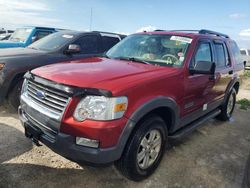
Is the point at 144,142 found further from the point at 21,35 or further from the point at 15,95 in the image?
the point at 21,35

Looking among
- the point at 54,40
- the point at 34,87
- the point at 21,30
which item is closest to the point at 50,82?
the point at 34,87

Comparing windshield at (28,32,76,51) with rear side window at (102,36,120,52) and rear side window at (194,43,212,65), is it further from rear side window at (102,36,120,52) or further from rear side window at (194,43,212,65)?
rear side window at (194,43,212,65)

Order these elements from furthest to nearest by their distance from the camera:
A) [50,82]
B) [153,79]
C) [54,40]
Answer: [54,40] → [153,79] → [50,82]

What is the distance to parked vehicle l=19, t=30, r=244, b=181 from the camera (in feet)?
8.57

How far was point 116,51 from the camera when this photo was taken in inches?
172

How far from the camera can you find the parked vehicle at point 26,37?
8.48 meters

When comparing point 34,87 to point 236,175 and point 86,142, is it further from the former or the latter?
point 236,175

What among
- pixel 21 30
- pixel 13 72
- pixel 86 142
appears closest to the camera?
pixel 86 142

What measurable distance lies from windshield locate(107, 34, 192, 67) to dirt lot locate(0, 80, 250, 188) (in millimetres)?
1454

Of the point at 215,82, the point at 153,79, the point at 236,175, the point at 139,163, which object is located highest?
the point at 153,79

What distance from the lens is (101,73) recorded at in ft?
9.98

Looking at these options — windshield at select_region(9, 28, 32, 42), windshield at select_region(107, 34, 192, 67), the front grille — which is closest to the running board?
windshield at select_region(107, 34, 192, 67)

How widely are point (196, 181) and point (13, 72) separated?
3783mm

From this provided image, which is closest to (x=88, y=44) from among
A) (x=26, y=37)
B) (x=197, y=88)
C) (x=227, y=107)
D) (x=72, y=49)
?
(x=72, y=49)
